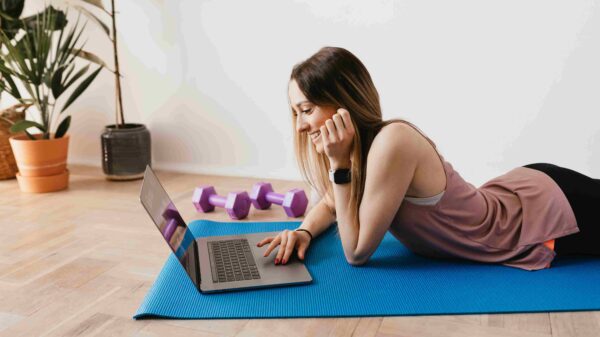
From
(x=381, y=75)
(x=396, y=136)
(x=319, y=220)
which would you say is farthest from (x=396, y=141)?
(x=381, y=75)

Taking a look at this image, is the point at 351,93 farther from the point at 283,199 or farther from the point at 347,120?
the point at 283,199

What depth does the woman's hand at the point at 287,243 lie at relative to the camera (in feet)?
6.12

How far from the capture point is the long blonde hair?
65.7 inches

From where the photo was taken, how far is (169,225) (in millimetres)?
1672

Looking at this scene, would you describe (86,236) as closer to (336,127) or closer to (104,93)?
(336,127)

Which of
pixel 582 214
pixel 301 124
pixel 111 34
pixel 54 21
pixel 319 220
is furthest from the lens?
pixel 111 34

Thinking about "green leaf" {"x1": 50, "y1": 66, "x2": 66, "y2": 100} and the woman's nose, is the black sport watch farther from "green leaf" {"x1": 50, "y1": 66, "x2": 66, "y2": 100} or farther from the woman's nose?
"green leaf" {"x1": 50, "y1": 66, "x2": 66, "y2": 100}

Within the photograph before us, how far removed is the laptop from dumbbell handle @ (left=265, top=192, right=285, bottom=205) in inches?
27.5

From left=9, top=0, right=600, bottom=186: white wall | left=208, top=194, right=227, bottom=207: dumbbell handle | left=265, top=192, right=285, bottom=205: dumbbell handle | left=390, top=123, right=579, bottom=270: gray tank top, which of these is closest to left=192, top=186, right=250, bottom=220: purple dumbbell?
left=208, top=194, right=227, bottom=207: dumbbell handle

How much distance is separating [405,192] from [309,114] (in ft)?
1.18

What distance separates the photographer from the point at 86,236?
2432mm

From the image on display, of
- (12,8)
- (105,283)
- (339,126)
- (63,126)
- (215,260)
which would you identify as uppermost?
(12,8)

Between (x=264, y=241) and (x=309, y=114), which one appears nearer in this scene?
(x=309, y=114)

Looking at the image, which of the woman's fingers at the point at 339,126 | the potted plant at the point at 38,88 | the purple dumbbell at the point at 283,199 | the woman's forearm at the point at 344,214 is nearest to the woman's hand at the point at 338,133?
the woman's fingers at the point at 339,126
